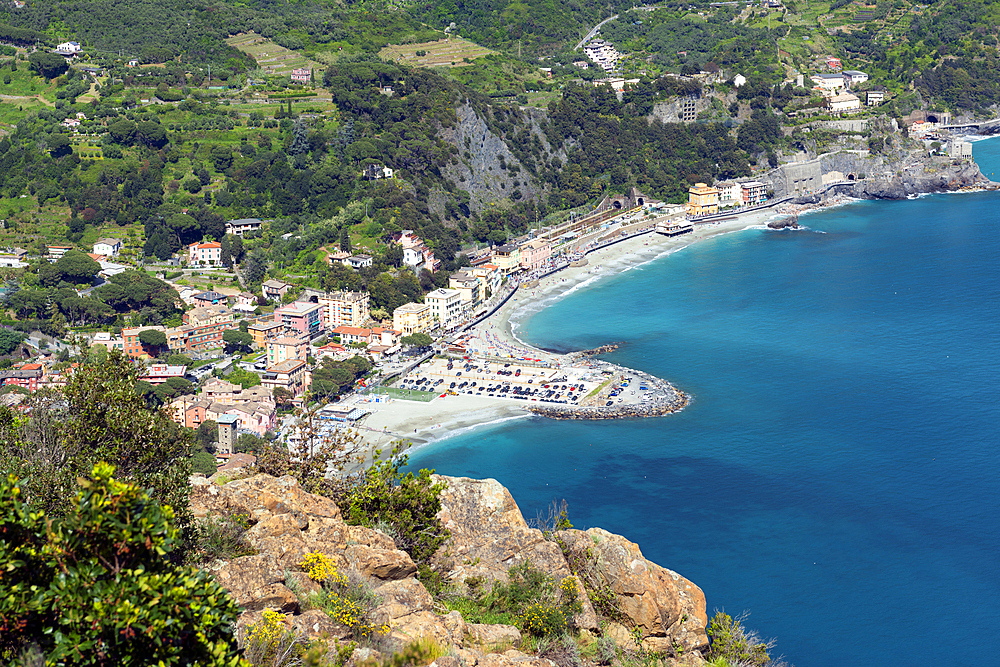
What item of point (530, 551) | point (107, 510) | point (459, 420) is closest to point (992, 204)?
point (459, 420)

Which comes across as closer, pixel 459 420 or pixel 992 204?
pixel 459 420

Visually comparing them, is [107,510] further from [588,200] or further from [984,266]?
[588,200]

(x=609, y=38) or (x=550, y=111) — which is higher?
(x=609, y=38)

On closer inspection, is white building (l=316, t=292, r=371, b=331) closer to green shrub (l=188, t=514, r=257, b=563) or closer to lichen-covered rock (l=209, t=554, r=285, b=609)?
green shrub (l=188, t=514, r=257, b=563)

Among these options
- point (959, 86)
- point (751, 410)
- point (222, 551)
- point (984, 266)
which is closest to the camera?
point (222, 551)

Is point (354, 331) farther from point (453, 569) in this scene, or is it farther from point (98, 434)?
point (98, 434)

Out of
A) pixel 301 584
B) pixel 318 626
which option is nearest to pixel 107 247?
pixel 301 584

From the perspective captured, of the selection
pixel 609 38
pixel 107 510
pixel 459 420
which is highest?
pixel 609 38
